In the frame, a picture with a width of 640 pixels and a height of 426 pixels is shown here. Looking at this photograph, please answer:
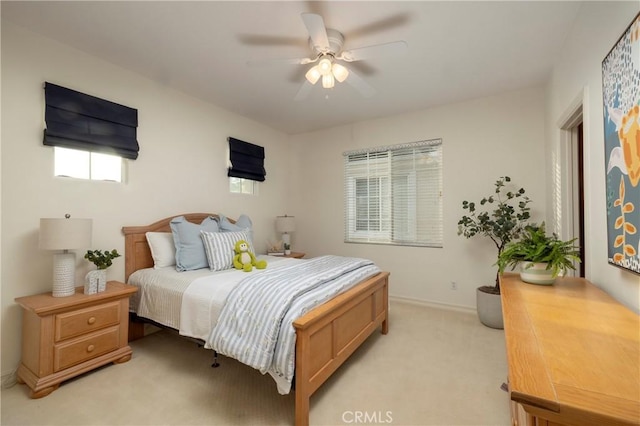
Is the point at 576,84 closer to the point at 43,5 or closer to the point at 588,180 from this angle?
the point at 588,180

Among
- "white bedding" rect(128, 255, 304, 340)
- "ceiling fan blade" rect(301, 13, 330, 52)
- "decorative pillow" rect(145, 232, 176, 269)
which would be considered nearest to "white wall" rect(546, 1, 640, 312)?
"ceiling fan blade" rect(301, 13, 330, 52)

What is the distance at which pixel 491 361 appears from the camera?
240cm

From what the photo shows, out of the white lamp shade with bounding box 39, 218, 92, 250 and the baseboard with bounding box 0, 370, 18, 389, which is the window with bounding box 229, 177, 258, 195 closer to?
the white lamp shade with bounding box 39, 218, 92, 250

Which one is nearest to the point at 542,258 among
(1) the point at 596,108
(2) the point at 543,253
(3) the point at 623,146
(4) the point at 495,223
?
(2) the point at 543,253

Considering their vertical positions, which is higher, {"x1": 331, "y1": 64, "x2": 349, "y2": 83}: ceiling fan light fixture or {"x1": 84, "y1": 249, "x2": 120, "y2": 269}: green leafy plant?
{"x1": 331, "y1": 64, "x2": 349, "y2": 83}: ceiling fan light fixture

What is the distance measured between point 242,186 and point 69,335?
2614 mm

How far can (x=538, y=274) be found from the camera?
170cm

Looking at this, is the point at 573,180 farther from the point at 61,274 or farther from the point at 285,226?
the point at 61,274

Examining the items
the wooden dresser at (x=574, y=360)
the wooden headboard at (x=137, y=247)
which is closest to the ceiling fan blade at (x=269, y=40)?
the wooden headboard at (x=137, y=247)

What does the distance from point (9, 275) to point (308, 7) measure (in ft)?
9.64

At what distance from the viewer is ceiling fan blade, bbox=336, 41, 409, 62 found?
192 centimetres

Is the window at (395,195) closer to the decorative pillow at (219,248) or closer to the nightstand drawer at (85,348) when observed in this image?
the decorative pillow at (219,248)

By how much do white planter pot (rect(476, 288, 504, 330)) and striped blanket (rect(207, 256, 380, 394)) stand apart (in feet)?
5.85

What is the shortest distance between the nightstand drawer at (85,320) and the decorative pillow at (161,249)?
1.93ft
